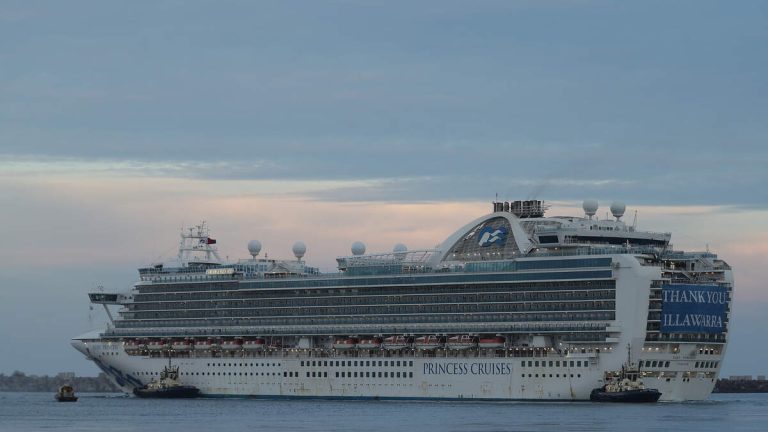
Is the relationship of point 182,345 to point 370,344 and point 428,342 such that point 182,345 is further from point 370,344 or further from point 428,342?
point 428,342

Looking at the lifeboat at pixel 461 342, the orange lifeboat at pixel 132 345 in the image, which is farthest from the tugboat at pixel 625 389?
the orange lifeboat at pixel 132 345

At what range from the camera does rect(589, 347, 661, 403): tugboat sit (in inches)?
4547

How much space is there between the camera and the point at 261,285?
467 feet

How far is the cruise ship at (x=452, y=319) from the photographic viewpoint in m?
118

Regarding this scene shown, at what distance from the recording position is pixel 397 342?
428 ft

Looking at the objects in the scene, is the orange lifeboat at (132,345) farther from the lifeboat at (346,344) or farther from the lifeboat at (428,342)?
the lifeboat at (428,342)

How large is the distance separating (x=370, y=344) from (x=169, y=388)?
21283 mm

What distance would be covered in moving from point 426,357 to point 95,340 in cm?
3983

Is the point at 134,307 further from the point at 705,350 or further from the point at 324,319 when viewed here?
the point at 705,350

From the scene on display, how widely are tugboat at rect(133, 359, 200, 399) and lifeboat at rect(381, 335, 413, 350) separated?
21186 mm

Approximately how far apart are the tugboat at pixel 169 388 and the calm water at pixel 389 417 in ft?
24.6

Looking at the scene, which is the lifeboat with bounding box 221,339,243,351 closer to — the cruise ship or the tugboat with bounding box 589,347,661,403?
the cruise ship

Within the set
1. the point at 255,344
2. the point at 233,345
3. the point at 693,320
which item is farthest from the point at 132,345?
the point at 693,320

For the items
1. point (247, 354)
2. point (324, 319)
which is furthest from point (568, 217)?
point (247, 354)
